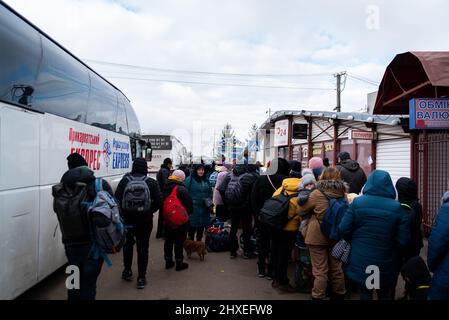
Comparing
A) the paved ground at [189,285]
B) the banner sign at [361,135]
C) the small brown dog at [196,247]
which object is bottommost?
the paved ground at [189,285]

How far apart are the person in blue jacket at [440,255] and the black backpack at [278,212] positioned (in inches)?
69.1

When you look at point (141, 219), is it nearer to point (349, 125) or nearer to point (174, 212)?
point (174, 212)

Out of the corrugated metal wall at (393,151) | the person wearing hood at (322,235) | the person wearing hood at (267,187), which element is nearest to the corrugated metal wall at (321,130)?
the corrugated metal wall at (393,151)

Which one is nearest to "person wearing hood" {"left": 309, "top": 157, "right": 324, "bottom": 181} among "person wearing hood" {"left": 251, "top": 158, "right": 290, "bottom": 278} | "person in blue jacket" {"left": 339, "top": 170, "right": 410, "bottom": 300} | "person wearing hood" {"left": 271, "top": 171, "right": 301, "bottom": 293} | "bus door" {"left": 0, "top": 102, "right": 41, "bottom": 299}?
"person wearing hood" {"left": 251, "top": 158, "right": 290, "bottom": 278}

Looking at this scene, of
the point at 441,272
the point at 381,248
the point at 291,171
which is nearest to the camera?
the point at 441,272

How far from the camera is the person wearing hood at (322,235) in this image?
3826mm

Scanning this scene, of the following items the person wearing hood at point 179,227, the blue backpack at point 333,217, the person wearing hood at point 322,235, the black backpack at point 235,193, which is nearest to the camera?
the blue backpack at point 333,217

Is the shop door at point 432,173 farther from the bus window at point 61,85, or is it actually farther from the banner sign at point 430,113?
the bus window at point 61,85

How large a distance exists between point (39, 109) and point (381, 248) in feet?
14.0

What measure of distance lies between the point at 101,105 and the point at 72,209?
3.64 m

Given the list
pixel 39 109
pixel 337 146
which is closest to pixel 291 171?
pixel 39 109

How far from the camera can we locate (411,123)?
663 cm

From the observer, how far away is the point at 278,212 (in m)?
4.29

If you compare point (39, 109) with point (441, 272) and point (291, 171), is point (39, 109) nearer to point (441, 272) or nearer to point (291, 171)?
point (291, 171)
